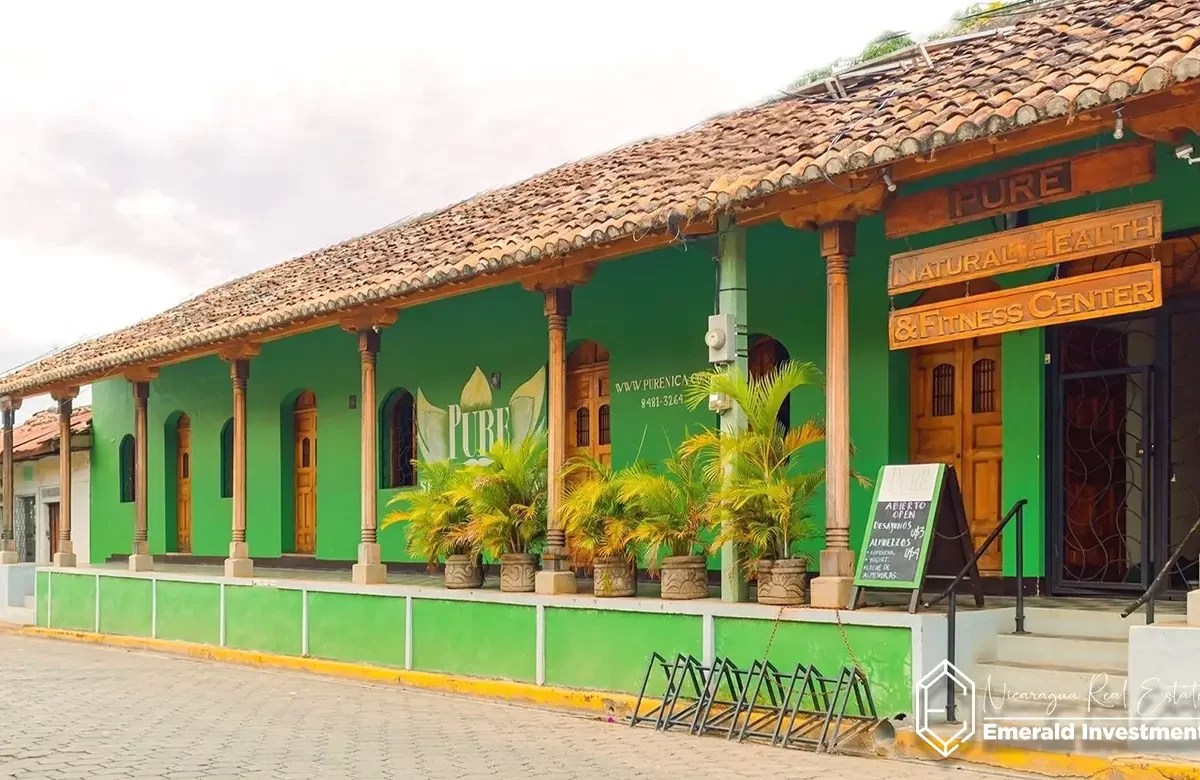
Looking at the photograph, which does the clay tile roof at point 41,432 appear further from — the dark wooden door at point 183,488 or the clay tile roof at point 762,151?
the clay tile roof at point 762,151

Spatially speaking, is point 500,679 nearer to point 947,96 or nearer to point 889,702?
point 889,702

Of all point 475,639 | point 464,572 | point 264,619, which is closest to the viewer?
point 475,639

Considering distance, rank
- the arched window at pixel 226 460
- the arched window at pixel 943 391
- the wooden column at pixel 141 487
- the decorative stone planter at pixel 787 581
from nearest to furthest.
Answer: the decorative stone planter at pixel 787 581, the arched window at pixel 943 391, the wooden column at pixel 141 487, the arched window at pixel 226 460

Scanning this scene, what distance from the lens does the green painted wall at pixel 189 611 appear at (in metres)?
16.7

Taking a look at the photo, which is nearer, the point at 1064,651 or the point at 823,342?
the point at 1064,651

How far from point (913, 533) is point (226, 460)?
46.6 feet

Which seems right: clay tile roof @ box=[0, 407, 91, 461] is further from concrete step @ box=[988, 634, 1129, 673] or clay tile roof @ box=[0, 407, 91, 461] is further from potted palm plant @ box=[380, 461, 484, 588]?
concrete step @ box=[988, 634, 1129, 673]

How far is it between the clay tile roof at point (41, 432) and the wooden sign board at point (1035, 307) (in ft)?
62.7

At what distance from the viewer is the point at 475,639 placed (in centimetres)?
1265

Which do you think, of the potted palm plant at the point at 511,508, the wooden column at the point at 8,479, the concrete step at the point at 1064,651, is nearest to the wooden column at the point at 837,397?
the concrete step at the point at 1064,651

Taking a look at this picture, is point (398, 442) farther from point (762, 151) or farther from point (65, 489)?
point (762, 151)

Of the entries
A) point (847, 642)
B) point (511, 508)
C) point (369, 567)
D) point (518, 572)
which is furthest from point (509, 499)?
point (847, 642)

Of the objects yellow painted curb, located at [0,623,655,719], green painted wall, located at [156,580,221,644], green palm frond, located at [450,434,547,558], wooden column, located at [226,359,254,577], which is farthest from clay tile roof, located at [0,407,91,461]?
green palm frond, located at [450,434,547,558]

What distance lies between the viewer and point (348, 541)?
18.3 meters
